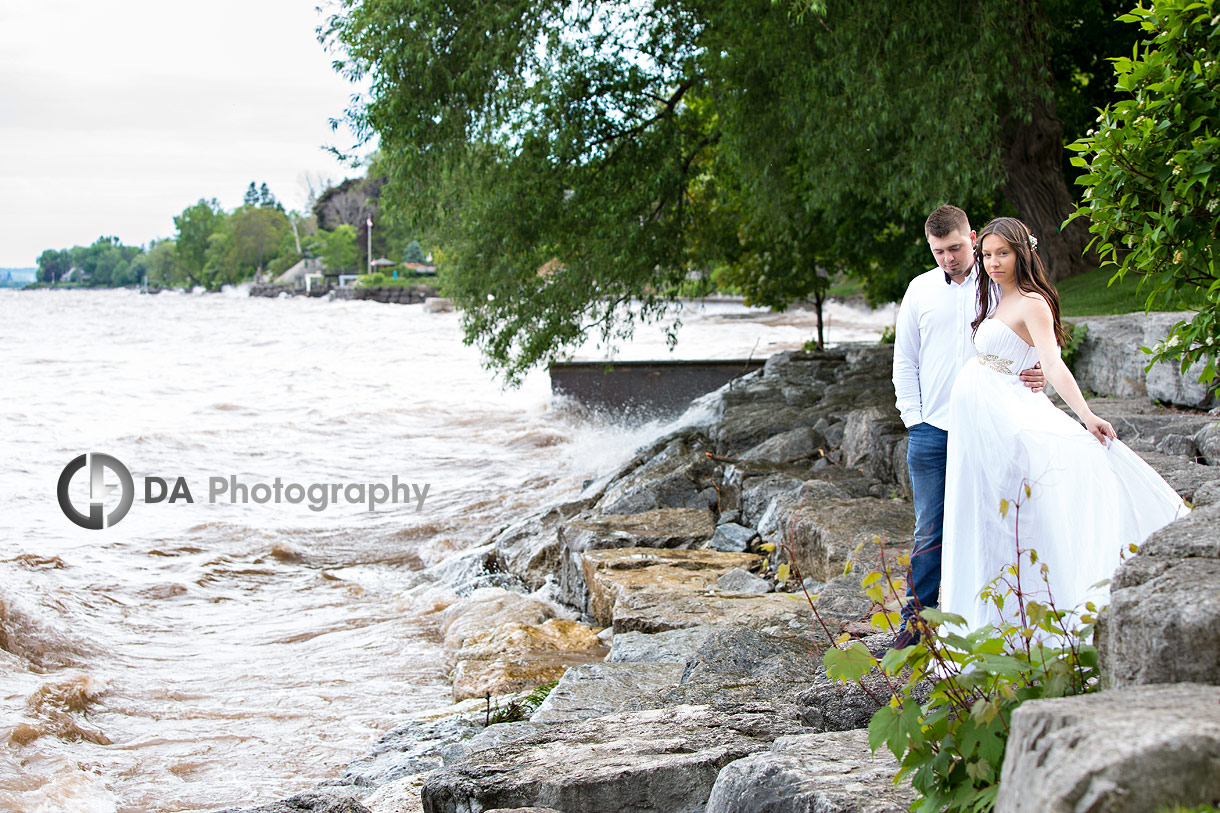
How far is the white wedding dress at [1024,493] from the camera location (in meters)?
3.69

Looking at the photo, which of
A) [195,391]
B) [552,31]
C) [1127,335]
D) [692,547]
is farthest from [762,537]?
[195,391]

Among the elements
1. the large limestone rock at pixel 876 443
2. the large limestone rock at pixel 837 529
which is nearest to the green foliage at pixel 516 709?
the large limestone rock at pixel 837 529

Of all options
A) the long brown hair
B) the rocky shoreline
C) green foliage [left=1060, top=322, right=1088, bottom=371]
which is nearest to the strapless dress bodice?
the long brown hair

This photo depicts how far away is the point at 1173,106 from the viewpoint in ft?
11.8

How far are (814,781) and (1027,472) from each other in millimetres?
1571

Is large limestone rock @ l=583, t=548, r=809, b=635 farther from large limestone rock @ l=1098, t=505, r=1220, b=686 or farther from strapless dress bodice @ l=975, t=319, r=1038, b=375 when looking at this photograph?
large limestone rock @ l=1098, t=505, r=1220, b=686

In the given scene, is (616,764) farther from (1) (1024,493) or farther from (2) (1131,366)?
(2) (1131,366)

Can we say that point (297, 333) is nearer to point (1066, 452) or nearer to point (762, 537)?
point (762, 537)

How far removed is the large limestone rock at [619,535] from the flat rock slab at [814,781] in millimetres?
5341

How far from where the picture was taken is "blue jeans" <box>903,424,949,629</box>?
4.66 metres

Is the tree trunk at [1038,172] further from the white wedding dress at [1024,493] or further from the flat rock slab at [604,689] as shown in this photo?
the white wedding dress at [1024,493]

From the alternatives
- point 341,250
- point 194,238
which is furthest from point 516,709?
point 194,238

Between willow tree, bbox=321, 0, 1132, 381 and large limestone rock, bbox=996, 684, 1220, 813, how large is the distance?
976 cm

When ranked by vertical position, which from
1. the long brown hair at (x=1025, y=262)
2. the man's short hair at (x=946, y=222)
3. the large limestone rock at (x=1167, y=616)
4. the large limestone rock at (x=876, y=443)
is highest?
the man's short hair at (x=946, y=222)
